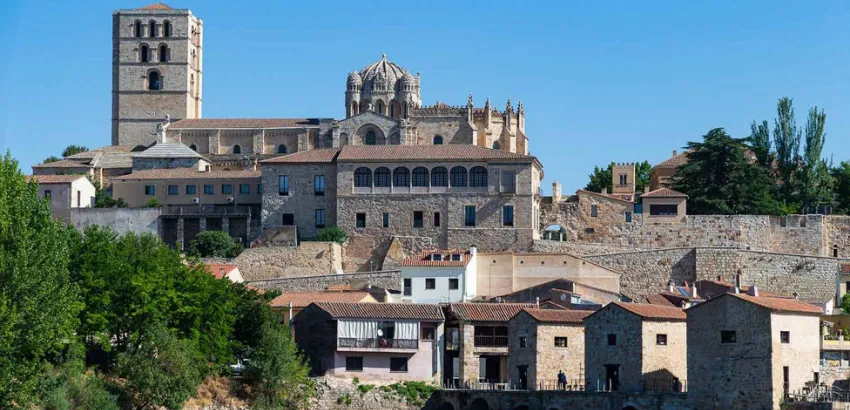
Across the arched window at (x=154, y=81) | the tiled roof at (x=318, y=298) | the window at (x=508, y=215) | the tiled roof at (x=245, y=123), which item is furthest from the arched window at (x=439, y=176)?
the arched window at (x=154, y=81)

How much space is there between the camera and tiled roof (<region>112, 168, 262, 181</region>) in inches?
3465

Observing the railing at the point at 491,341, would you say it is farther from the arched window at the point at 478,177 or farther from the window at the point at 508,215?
the arched window at the point at 478,177

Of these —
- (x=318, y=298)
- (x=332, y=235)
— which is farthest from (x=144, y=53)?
(x=318, y=298)

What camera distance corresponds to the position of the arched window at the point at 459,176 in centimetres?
8231

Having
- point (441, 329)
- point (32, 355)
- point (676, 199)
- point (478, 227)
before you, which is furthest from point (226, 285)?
point (676, 199)

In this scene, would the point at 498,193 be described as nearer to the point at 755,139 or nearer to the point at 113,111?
the point at 755,139

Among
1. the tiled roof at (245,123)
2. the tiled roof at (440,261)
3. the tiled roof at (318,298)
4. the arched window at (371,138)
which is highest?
the tiled roof at (245,123)

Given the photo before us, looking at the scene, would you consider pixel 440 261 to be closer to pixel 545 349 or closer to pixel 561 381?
pixel 545 349

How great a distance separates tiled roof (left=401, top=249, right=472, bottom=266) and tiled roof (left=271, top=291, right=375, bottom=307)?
3.57 meters

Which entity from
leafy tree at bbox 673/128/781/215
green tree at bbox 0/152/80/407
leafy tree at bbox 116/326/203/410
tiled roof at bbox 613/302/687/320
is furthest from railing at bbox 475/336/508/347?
leafy tree at bbox 673/128/781/215

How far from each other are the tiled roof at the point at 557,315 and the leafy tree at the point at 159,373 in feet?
43.2

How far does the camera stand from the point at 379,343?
64250 millimetres

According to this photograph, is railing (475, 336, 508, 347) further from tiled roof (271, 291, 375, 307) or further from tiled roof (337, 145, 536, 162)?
tiled roof (337, 145, 536, 162)

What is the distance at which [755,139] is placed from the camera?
9038cm
